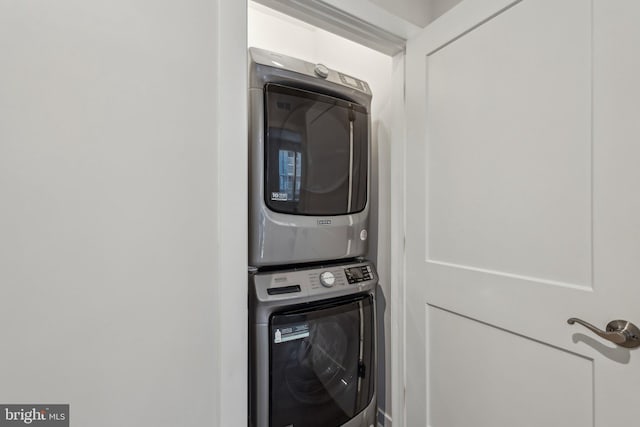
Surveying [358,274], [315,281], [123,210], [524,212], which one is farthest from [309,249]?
[524,212]

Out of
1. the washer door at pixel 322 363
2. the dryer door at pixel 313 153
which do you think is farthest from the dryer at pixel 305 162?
the washer door at pixel 322 363

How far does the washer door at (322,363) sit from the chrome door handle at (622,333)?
857 millimetres

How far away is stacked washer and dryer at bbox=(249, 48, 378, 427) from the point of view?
1119 mm

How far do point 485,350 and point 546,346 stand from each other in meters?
0.22

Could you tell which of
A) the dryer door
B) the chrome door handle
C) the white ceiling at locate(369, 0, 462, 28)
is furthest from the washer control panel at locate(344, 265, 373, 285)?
the white ceiling at locate(369, 0, 462, 28)

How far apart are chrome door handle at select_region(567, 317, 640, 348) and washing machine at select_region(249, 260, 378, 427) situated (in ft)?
2.73

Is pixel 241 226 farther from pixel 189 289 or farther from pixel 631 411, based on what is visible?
pixel 631 411

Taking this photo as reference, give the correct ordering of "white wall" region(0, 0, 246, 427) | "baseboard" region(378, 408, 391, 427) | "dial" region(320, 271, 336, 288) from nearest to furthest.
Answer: "white wall" region(0, 0, 246, 427) → "dial" region(320, 271, 336, 288) → "baseboard" region(378, 408, 391, 427)

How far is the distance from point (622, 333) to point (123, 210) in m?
1.32

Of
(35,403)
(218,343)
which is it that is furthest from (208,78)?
(35,403)

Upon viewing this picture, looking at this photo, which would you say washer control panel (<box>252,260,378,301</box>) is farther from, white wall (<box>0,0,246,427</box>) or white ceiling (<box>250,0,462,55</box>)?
white ceiling (<box>250,0,462,55</box>)

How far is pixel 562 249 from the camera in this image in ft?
2.70

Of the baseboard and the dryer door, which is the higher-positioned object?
the dryer door

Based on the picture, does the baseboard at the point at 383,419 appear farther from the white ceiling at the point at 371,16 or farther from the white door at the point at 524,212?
the white ceiling at the point at 371,16
